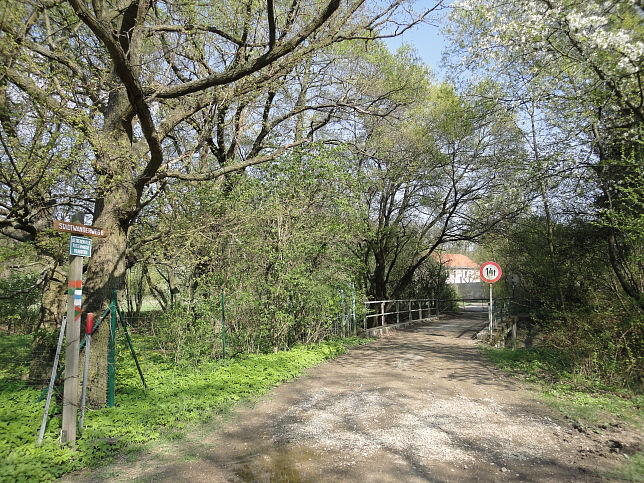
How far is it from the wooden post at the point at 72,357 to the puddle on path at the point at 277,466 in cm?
193

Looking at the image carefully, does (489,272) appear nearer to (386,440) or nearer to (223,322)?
(223,322)

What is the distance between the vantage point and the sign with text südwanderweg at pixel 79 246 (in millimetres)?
4863

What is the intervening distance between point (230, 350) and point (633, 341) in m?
7.94

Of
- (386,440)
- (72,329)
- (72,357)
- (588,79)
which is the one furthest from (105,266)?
(588,79)

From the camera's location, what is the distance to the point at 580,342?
8.12 meters

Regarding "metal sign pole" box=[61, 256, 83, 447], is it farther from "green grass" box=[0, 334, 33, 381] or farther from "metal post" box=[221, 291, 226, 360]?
"metal post" box=[221, 291, 226, 360]

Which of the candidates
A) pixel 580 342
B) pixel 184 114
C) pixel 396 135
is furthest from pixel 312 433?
pixel 396 135

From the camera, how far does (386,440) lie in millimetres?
4812

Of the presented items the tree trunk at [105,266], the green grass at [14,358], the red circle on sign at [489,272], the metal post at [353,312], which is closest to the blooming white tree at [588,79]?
the red circle on sign at [489,272]

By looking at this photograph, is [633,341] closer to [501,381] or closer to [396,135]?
[501,381]

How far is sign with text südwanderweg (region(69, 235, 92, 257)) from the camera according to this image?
4863mm

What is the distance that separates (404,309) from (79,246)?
19.5 meters

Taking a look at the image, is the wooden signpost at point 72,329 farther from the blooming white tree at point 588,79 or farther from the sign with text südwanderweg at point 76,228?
the blooming white tree at point 588,79

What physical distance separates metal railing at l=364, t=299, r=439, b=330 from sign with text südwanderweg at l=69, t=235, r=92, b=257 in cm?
1359
